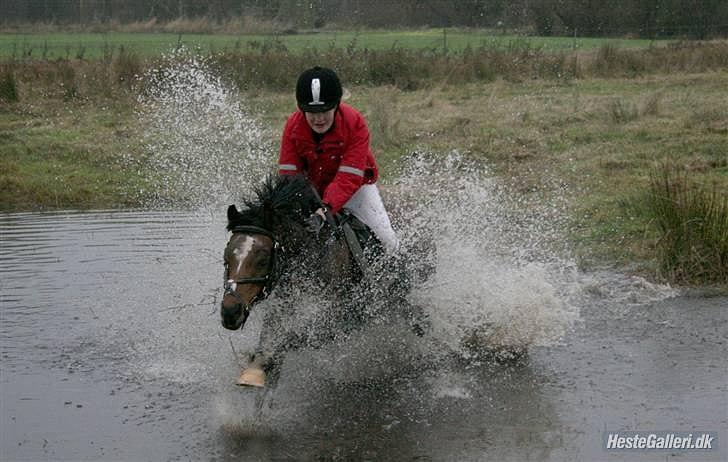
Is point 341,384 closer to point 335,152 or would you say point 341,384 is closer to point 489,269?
point 335,152

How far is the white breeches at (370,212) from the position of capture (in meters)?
8.14

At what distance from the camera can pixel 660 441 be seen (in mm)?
6320

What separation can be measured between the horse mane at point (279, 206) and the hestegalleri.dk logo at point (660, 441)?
2.58 meters

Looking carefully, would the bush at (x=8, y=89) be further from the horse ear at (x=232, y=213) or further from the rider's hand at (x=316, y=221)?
the horse ear at (x=232, y=213)

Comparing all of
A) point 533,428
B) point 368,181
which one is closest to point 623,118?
point 368,181

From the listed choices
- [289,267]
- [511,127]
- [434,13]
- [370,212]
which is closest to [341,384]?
[289,267]

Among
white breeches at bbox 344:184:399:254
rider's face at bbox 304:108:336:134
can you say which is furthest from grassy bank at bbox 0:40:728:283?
rider's face at bbox 304:108:336:134

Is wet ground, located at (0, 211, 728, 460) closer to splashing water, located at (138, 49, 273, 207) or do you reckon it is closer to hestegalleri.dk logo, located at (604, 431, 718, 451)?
hestegalleri.dk logo, located at (604, 431, 718, 451)

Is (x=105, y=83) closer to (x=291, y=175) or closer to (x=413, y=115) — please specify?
(x=413, y=115)

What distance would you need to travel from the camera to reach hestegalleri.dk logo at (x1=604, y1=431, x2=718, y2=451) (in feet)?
20.5

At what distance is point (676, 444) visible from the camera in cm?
629

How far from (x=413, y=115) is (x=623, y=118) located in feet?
14.5

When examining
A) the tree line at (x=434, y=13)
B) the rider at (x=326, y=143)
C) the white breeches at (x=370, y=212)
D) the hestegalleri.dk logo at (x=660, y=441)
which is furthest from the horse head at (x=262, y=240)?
the tree line at (x=434, y=13)

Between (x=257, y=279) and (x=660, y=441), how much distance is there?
9.10ft
